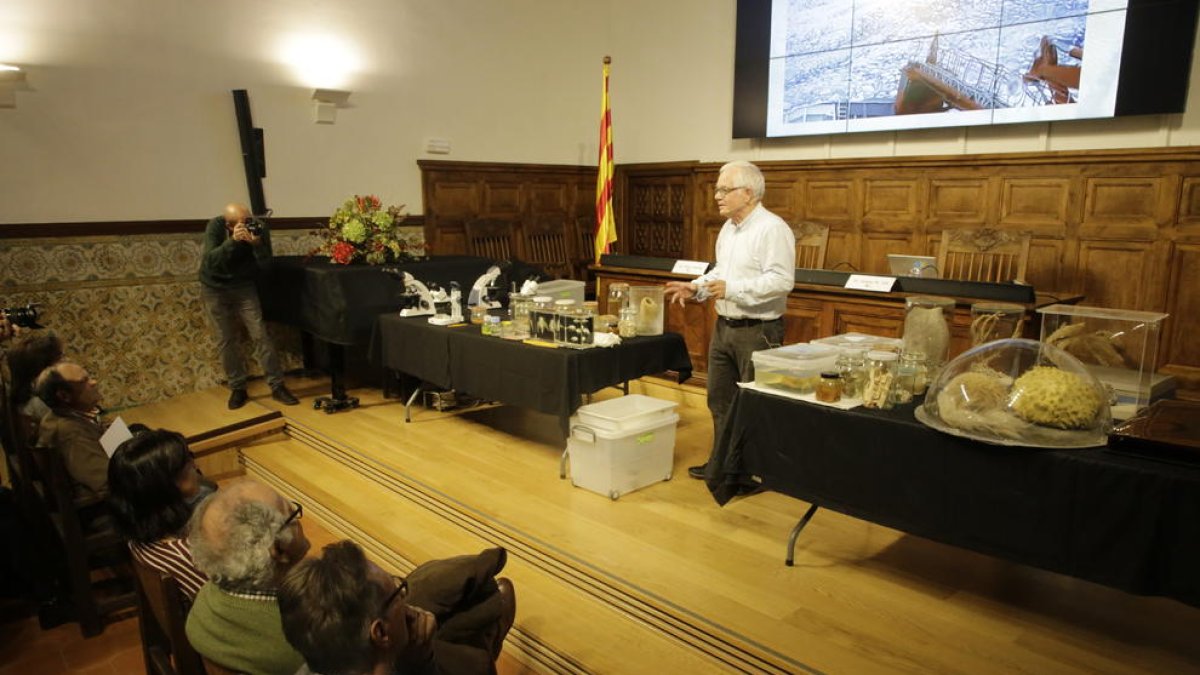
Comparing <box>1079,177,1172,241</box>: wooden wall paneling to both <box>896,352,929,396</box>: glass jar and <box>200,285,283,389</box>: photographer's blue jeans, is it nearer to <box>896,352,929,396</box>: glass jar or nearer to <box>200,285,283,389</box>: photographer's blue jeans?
<box>896,352,929,396</box>: glass jar

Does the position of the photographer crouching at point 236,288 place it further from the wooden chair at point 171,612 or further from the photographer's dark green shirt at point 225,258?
the wooden chair at point 171,612

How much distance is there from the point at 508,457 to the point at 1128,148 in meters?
4.73

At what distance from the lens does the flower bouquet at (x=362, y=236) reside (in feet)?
16.5

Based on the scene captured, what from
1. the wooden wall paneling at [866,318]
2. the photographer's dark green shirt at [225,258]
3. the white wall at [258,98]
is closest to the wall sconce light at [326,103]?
the white wall at [258,98]

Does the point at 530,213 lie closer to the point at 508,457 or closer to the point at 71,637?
the point at 508,457

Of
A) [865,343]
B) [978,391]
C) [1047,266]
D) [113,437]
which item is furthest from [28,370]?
[1047,266]

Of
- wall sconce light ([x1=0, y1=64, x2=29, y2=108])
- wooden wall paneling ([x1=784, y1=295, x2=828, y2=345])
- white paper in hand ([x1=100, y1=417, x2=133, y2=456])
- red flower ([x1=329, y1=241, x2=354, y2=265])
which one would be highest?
wall sconce light ([x1=0, y1=64, x2=29, y2=108])

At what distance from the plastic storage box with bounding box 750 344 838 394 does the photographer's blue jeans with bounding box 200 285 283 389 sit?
374 cm

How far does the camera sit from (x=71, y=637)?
285 centimetres

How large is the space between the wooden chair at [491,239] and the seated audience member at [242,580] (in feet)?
17.4

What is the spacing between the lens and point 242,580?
5.23 ft

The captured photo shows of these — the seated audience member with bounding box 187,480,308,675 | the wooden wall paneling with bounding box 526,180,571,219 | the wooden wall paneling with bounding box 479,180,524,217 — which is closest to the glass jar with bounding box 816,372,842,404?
the seated audience member with bounding box 187,480,308,675

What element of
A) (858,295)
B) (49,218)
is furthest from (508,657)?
(49,218)

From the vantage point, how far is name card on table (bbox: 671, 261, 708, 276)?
16.1ft
